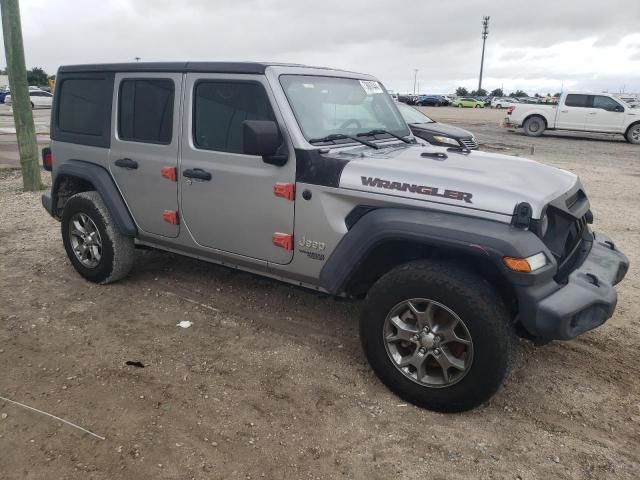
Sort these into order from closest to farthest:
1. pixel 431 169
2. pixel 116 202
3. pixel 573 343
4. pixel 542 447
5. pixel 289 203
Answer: pixel 542 447
pixel 431 169
pixel 289 203
pixel 573 343
pixel 116 202

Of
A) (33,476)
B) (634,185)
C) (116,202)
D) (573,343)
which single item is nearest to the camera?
(33,476)

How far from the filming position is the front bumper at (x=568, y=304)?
2660mm

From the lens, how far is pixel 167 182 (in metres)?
4.12

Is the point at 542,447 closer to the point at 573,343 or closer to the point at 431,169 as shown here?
the point at 573,343

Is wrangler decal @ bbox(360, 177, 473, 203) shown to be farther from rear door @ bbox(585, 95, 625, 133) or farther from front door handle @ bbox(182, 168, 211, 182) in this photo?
rear door @ bbox(585, 95, 625, 133)

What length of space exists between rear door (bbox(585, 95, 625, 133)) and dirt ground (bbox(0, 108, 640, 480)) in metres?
16.3

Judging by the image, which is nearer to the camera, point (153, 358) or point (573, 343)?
point (153, 358)

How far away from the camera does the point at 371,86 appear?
4.37 metres

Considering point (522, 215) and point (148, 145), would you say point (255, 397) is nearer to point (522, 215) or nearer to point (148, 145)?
point (522, 215)

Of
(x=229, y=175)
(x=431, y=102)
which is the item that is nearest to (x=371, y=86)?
(x=229, y=175)

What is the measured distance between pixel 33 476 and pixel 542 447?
8.14 feet

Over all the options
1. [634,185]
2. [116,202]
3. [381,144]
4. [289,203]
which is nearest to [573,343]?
[381,144]

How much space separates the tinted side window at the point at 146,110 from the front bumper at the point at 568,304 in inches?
110

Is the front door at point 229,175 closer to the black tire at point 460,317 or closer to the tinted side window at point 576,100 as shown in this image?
the black tire at point 460,317
